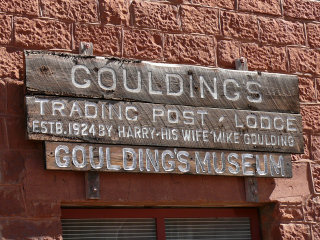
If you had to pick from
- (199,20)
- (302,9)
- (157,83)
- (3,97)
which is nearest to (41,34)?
(3,97)

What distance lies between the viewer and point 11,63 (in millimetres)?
6172

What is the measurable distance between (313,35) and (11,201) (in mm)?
3331

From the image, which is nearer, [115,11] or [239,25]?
[115,11]

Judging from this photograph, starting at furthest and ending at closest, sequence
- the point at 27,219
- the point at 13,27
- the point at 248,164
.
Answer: the point at 248,164
the point at 13,27
the point at 27,219

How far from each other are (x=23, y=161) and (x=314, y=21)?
3215mm

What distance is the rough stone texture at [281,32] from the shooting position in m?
7.39

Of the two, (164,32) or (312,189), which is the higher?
(164,32)

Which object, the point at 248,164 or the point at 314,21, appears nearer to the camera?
the point at 248,164

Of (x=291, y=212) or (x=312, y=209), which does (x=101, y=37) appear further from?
(x=312, y=209)

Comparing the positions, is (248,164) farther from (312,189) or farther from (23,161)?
(23,161)

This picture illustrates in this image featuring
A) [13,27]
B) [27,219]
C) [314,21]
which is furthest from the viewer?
[314,21]

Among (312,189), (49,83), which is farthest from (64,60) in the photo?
(312,189)

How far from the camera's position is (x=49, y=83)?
6105 millimetres

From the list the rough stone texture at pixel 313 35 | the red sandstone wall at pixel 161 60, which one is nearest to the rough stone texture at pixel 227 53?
the red sandstone wall at pixel 161 60
